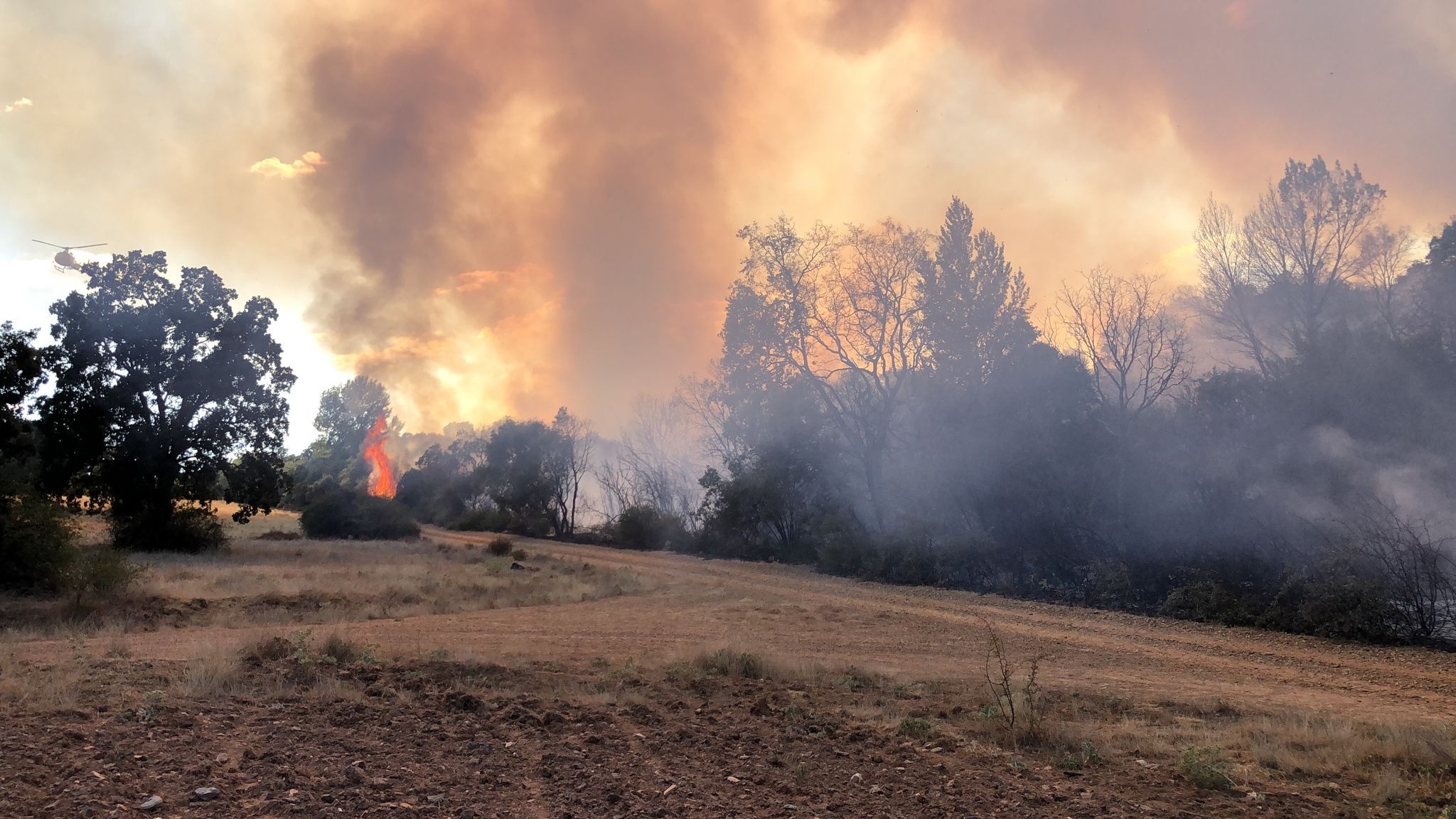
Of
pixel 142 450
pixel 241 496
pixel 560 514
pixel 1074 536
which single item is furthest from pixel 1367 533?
pixel 560 514

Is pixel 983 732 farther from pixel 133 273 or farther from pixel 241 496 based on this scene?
pixel 133 273

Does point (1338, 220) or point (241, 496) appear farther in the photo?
point (241, 496)

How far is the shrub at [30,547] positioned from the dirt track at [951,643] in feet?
19.3

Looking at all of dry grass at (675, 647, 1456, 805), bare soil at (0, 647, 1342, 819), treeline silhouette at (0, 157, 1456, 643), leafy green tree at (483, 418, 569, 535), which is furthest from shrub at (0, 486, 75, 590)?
leafy green tree at (483, 418, 569, 535)

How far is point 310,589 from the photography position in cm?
1977

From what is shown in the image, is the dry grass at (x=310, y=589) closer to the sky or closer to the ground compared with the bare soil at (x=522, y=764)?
closer to the ground

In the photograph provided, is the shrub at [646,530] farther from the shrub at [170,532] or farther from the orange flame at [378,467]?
the orange flame at [378,467]

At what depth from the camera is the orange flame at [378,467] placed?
232 ft

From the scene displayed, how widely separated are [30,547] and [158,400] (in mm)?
16500

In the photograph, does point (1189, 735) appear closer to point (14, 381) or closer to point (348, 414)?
point (14, 381)

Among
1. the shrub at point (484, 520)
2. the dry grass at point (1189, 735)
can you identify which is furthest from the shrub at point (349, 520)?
the dry grass at point (1189, 735)

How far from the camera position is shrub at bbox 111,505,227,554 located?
30328 millimetres

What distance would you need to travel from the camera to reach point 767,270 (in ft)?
109

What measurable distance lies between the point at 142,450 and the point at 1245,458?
126ft
